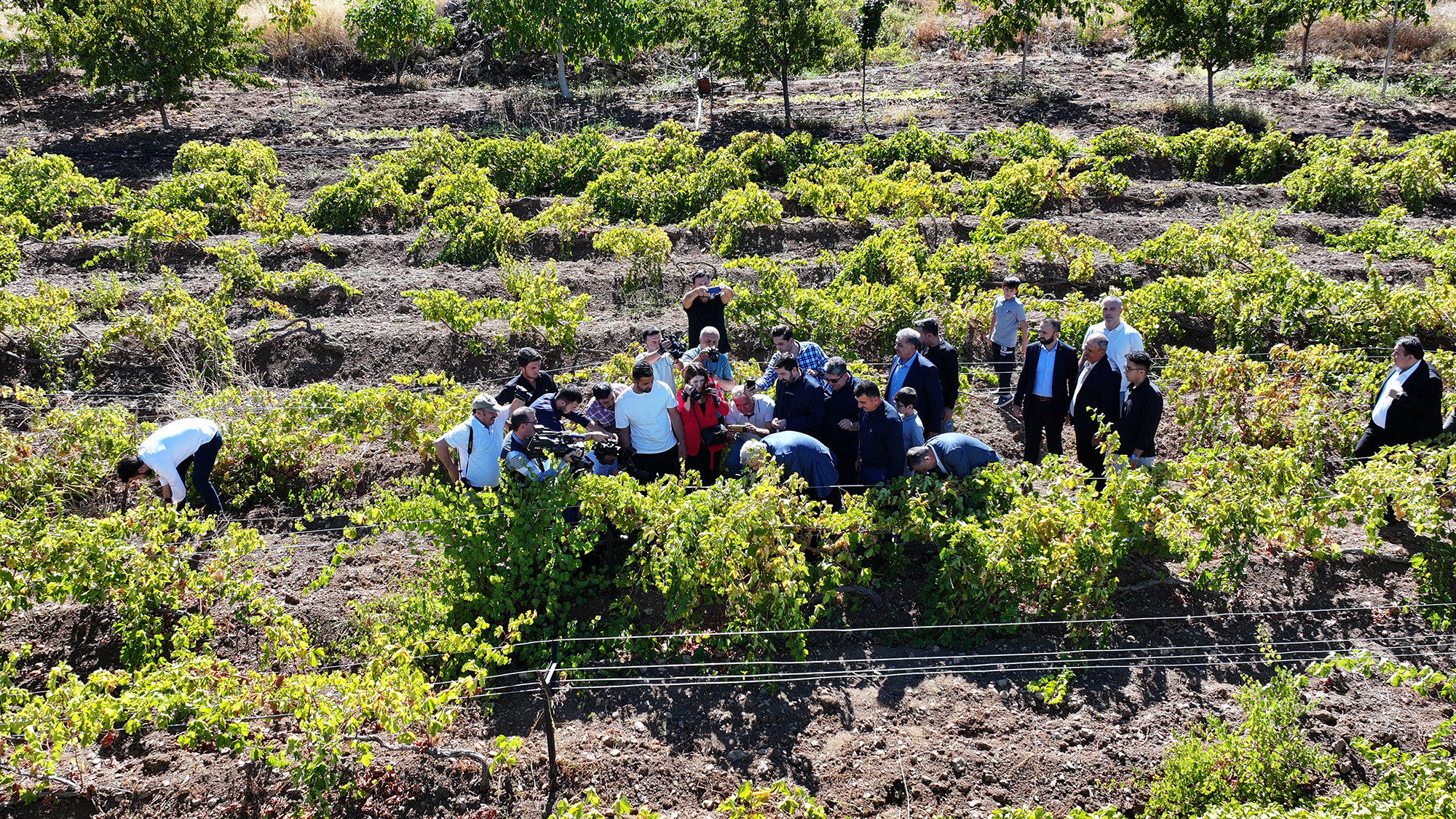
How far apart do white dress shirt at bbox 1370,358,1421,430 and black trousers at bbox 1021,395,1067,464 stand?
1.84 m

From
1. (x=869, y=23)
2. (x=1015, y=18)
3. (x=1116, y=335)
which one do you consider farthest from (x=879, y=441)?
(x=1015, y=18)

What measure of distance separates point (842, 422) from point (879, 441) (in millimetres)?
373

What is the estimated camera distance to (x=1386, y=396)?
6.01m

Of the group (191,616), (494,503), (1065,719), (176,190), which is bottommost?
(1065,719)

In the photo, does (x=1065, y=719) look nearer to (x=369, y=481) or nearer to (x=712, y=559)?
(x=712, y=559)

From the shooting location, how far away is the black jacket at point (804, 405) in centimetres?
610

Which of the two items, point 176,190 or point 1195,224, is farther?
point 176,190

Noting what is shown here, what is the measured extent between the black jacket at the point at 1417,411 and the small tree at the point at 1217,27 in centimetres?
1188

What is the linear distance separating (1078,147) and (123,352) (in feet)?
40.7

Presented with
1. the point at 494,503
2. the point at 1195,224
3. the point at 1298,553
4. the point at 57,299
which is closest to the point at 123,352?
the point at 57,299

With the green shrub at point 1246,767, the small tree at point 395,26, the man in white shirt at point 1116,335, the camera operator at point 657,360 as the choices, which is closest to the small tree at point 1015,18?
the small tree at point 395,26

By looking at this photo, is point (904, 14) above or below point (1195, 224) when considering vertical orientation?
above

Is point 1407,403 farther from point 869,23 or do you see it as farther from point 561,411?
point 869,23

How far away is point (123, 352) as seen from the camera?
29.9 ft
